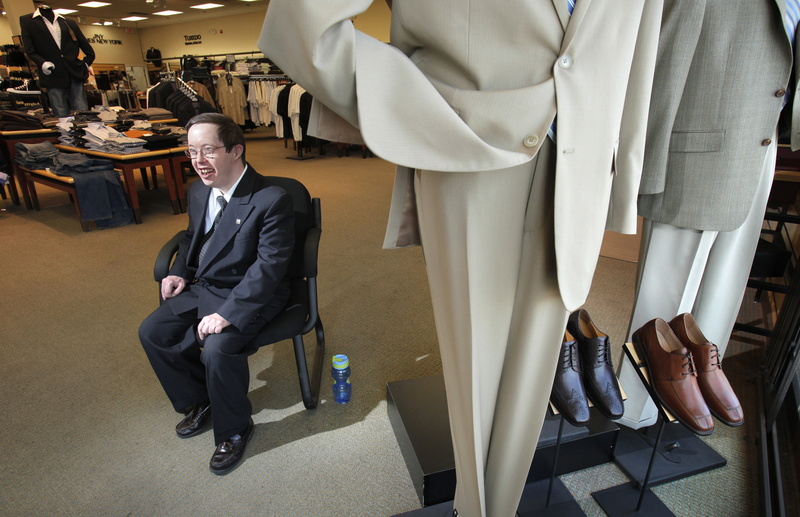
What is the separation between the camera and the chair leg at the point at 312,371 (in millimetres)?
1917

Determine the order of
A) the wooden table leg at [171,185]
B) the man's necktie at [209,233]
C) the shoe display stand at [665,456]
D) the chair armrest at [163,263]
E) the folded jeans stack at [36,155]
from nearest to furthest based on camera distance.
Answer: the shoe display stand at [665,456], the man's necktie at [209,233], the chair armrest at [163,263], the folded jeans stack at [36,155], the wooden table leg at [171,185]

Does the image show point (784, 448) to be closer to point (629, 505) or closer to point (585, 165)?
point (629, 505)

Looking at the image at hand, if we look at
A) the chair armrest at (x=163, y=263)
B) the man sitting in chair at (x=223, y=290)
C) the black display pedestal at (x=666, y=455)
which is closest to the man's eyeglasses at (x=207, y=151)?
the man sitting in chair at (x=223, y=290)

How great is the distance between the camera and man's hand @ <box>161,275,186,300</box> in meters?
1.86

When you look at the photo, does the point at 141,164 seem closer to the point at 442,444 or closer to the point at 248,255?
the point at 248,255

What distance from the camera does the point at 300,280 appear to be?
2.12 meters

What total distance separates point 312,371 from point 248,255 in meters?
0.79

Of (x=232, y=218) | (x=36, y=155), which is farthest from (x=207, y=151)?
(x=36, y=155)

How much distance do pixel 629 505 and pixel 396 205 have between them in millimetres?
1318

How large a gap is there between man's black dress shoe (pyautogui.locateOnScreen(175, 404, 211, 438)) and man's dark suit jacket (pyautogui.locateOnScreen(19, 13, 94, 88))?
5.80 m

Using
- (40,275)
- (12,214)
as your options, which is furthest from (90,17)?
(40,275)

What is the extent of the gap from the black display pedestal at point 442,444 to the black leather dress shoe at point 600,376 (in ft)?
1.26

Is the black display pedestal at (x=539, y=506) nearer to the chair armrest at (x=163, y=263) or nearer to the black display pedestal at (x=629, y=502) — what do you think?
the black display pedestal at (x=629, y=502)

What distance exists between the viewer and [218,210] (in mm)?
1831
